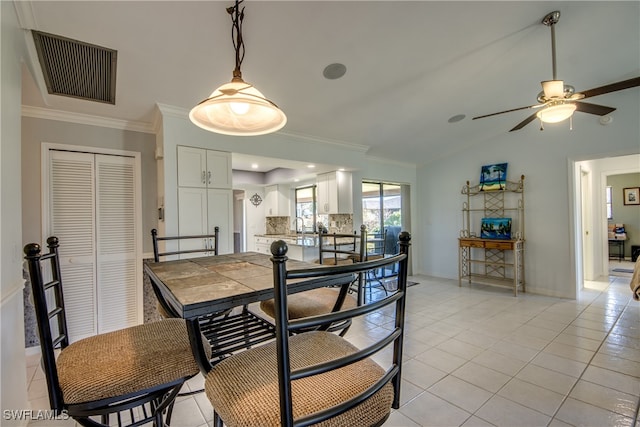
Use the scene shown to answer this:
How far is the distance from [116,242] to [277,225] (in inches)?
153

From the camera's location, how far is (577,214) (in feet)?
14.4

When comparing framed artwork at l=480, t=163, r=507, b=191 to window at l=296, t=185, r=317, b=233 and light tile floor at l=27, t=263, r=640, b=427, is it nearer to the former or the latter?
light tile floor at l=27, t=263, r=640, b=427

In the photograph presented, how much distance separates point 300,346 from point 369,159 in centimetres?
447

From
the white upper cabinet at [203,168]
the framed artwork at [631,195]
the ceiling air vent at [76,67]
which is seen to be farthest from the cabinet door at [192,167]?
the framed artwork at [631,195]

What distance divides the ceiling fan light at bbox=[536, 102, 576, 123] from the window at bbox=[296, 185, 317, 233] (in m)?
4.23

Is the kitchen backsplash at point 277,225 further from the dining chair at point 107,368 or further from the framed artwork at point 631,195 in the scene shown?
the framed artwork at point 631,195

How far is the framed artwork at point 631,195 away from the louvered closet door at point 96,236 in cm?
1082

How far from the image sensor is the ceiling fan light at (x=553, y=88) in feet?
7.53

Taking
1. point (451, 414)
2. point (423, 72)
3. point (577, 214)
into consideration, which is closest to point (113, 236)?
point (451, 414)

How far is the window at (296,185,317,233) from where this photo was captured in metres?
6.22

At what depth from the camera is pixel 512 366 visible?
242 cm

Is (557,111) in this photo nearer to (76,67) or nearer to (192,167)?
(192,167)

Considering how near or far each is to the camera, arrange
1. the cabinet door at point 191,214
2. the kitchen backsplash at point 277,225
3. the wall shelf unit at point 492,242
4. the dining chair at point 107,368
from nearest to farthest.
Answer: the dining chair at point 107,368
the cabinet door at point 191,214
the wall shelf unit at point 492,242
the kitchen backsplash at point 277,225

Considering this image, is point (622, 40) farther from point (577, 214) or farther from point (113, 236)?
point (113, 236)
